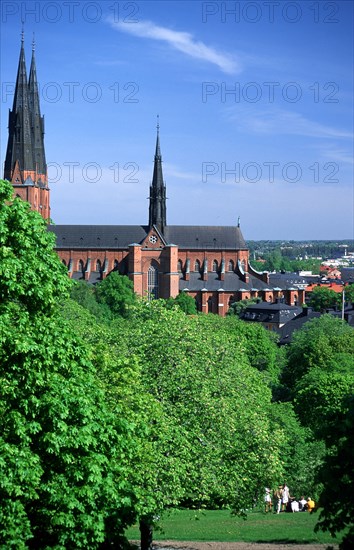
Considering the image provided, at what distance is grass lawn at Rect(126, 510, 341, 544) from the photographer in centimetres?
2181

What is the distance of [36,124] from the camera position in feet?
336

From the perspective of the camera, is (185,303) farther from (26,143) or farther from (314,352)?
(314,352)

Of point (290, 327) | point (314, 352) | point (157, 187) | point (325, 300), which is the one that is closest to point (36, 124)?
point (157, 187)

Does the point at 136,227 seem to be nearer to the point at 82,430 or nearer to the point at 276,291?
the point at 276,291

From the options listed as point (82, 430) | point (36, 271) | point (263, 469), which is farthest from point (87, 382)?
point (263, 469)

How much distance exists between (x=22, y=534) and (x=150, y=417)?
6.34 m

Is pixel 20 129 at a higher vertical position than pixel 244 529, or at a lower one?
higher

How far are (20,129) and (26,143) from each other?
2030 mm

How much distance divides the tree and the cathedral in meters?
89.0

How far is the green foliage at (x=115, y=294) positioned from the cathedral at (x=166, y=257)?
1007cm

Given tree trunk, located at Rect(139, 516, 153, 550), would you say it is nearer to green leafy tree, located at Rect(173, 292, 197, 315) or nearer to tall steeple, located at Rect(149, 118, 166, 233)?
green leafy tree, located at Rect(173, 292, 197, 315)

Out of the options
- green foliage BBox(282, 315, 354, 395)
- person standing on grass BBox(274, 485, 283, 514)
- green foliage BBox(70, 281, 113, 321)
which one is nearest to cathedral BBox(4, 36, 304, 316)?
green foliage BBox(70, 281, 113, 321)

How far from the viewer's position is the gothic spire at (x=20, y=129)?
98312mm

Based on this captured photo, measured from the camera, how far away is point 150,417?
22.2 m
